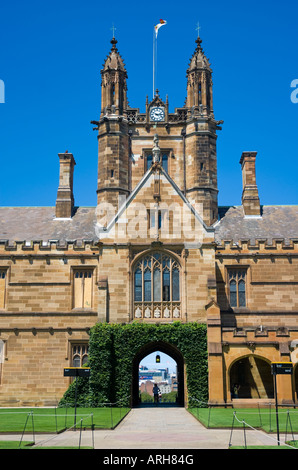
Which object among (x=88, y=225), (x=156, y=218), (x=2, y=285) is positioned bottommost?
(x=2, y=285)

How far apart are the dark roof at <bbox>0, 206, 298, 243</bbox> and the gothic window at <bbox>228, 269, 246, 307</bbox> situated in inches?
115

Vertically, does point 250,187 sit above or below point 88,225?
above

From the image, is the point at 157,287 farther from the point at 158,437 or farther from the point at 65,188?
the point at 158,437

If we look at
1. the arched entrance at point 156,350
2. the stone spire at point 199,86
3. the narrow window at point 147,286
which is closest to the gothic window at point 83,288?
the arched entrance at point 156,350

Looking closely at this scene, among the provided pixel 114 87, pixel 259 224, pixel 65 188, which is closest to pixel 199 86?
pixel 114 87

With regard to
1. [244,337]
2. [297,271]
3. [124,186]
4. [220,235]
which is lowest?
[244,337]

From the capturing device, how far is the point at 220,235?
3900 cm

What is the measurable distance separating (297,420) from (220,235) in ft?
61.6

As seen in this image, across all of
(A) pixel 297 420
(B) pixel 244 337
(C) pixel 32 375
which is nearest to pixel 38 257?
(C) pixel 32 375

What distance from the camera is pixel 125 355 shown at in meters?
30.7

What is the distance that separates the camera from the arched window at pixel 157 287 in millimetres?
32250

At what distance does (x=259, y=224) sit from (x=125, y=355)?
15.1 meters
